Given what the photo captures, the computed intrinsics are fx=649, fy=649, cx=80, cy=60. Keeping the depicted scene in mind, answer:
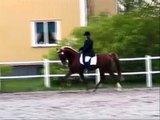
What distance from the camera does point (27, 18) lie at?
32719mm

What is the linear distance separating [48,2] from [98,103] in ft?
47.6

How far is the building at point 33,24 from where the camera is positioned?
32594 mm

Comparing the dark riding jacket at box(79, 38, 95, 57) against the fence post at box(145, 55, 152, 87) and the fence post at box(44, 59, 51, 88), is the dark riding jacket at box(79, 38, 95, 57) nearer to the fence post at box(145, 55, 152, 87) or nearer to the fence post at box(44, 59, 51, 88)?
the fence post at box(44, 59, 51, 88)

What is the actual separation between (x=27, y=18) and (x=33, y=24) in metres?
0.43

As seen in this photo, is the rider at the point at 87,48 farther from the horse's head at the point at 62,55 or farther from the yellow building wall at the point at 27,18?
the yellow building wall at the point at 27,18

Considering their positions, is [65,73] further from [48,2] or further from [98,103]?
[48,2]

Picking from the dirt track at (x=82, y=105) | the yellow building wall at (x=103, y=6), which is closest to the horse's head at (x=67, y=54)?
the dirt track at (x=82, y=105)

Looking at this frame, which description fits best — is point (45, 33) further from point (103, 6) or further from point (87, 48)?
point (87, 48)

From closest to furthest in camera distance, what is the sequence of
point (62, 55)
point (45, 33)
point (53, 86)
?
point (62, 55), point (53, 86), point (45, 33)

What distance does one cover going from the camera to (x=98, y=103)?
18.9 m

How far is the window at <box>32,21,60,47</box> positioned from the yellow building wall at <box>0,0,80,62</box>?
0.21 m

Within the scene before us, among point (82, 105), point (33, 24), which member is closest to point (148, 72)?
point (82, 105)

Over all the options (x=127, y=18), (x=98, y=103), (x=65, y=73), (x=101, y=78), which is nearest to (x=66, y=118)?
(x=98, y=103)

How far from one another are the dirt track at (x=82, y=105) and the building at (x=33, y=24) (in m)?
9.91
